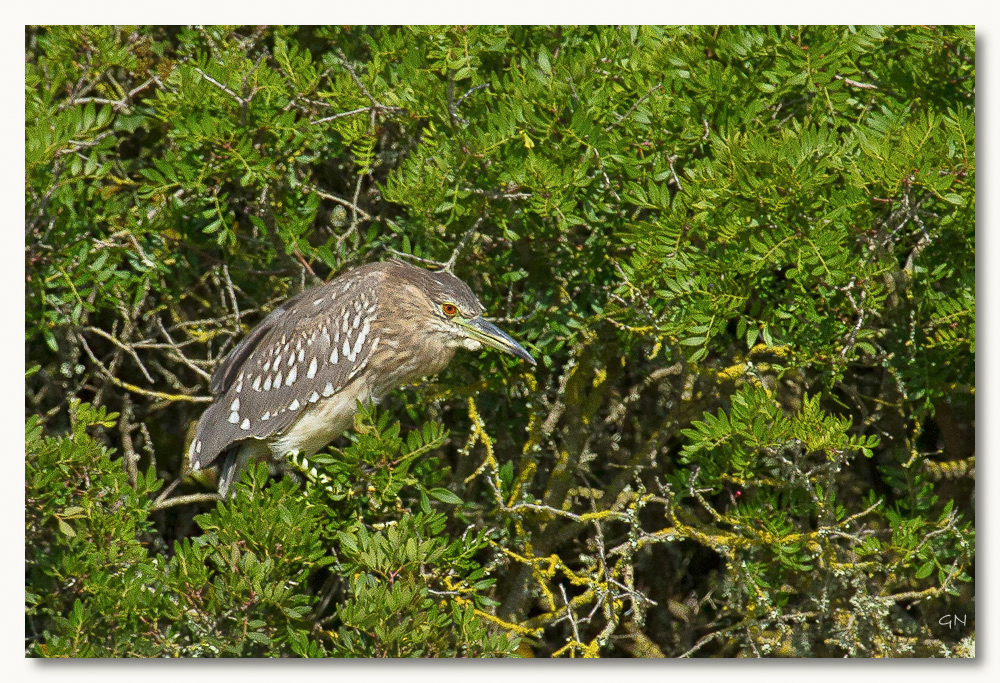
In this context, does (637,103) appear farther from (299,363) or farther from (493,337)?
(299,363)

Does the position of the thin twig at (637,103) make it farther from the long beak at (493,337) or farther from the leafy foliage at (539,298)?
the long beak at (493,337)

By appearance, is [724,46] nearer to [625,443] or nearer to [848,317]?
[848,317]

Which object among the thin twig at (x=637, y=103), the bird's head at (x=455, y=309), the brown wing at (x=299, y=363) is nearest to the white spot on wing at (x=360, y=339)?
the brown wing at (x=299, y=363)

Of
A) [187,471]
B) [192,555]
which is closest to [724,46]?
[192,555]

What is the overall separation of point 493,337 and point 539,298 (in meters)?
0.16

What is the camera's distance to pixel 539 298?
267cm

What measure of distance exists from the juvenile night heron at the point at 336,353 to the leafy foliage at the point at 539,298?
106mm

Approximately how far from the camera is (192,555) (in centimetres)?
236

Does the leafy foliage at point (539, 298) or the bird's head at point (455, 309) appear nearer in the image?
the leafy foliage at point (539, 298)

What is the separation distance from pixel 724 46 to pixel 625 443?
1.36 m

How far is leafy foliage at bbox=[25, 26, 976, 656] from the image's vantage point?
7.48 feet

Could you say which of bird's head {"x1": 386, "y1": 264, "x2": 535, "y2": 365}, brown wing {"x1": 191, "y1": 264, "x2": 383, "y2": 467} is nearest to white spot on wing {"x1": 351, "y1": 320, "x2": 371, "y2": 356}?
brown wing {"x1": 191, "y1": 264, "x2": 383, "y2": 467}

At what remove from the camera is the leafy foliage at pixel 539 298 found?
2281 millimetres

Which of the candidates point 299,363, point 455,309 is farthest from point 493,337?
point 299,363
